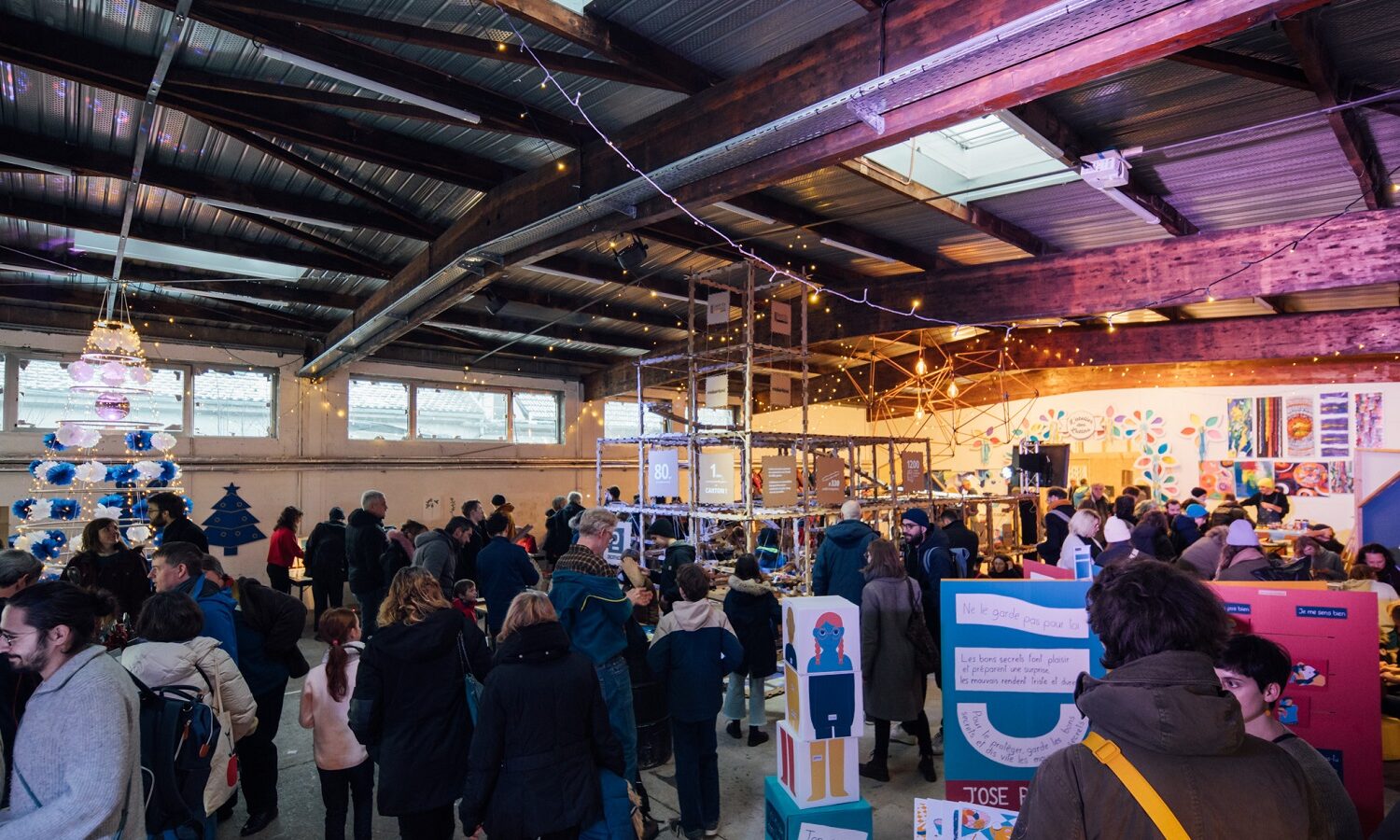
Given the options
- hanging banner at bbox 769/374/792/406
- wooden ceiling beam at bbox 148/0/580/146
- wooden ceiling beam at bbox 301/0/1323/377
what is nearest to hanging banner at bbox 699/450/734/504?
hanging banner at bbox 769/374/792/406

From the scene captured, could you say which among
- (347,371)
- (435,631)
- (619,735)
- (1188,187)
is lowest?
(619,735)

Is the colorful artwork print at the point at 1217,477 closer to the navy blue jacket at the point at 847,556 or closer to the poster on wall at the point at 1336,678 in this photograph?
the navy blue jacket at the point at 847,556

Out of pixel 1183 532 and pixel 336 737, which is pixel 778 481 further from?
pixel 1183 532

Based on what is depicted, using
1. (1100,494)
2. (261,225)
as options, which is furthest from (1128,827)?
(1100,494)

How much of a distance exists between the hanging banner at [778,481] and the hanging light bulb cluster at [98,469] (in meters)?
5.86

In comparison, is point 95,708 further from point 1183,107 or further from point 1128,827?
point 1183,107

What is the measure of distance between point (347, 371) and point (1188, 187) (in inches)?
437

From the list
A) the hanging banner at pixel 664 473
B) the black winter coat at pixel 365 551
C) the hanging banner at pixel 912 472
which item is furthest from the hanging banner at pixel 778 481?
the black winter coat at pixel 365 551

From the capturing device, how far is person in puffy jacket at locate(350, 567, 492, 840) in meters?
2.76

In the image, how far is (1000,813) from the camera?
7.99 ft

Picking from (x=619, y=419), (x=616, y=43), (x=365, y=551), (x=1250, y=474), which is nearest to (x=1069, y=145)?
(x=616, y=43)

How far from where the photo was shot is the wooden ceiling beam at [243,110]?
3621 mm

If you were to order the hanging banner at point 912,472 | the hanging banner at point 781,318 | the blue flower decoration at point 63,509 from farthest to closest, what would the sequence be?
the hanging banner at point 912,472, the hanging banner at point 781,318, the blue flower decoration at point 63,509

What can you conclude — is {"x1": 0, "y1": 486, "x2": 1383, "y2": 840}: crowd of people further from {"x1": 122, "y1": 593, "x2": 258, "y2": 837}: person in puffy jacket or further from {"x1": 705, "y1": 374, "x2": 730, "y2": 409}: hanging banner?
{"x1": 705, "y1": 374, "x2": 730, "y2": 409}: hanging banner
